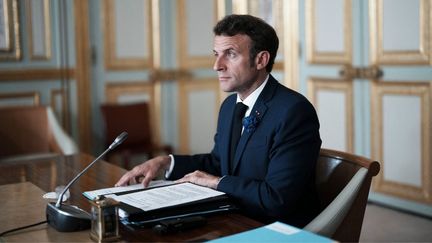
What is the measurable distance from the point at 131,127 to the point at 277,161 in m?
3.12

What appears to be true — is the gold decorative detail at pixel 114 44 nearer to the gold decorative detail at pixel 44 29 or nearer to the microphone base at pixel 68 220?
the gold decorative detail at pixel 44 29

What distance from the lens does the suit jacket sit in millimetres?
1690

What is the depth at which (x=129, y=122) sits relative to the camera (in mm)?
4723

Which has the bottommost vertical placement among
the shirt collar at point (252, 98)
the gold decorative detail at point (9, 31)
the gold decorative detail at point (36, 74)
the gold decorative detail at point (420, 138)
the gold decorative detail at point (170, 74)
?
the gold decorative detail at point (420, 138)

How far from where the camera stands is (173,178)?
2.10m

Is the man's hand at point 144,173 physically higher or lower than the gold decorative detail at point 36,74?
lower

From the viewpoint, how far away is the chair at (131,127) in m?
4.63

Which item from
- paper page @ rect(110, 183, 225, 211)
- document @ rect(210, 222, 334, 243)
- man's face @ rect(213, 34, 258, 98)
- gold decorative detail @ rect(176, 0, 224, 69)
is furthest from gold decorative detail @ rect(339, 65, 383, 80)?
document @ rect(210, 222, 334, 243)

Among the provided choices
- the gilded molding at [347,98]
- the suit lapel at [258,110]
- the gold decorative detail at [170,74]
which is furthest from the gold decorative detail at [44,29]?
the suit lapel at [258,110]

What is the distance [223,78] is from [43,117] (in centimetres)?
262

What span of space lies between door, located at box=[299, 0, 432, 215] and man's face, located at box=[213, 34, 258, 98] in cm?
203

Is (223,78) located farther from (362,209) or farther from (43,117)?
(43,117)

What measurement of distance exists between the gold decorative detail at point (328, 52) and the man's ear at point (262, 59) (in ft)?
7.28

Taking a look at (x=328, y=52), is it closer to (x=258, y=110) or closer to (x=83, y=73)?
(x=83, y=73)
